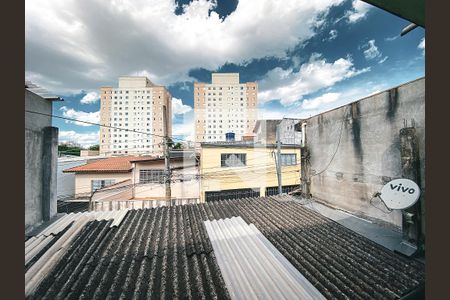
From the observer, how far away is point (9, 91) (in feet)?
5.32

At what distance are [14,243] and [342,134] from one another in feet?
24.0

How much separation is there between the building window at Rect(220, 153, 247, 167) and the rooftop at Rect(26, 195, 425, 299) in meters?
10.2

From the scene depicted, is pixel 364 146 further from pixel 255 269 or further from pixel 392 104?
pixel 255 269

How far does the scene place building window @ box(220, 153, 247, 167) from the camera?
591 inches

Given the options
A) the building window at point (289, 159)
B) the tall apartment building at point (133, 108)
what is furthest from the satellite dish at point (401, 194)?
the tall apartment building at point (133, 108)

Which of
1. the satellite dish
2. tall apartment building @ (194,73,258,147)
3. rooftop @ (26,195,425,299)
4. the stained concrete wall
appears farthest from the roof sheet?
tall apartment building @ (194,73,258,147)

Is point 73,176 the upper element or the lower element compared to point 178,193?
upper

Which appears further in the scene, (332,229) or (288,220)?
(288,220)

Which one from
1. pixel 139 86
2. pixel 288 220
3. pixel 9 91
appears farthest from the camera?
pixel 139 86

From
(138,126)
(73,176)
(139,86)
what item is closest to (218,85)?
(139,86)

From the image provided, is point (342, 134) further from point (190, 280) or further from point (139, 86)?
point (139, 86)

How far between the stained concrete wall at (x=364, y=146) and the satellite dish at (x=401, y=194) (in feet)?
0.99

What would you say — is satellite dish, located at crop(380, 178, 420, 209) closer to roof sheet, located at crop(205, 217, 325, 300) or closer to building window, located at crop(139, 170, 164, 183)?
roof sheet, located at crop(205, 217, 325, 300)

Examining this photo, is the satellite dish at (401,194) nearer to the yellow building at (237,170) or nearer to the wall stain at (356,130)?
the wall stain at (356,130)
